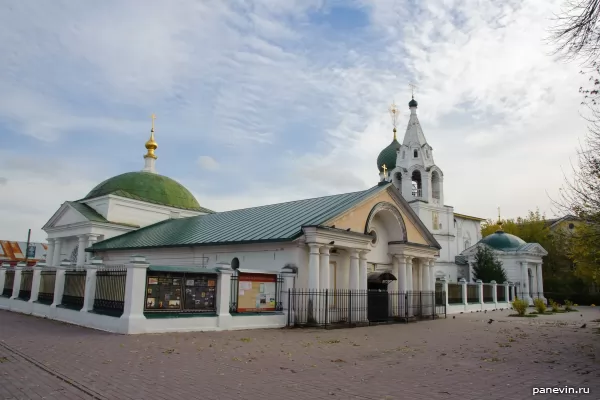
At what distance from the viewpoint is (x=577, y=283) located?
4725 centimetres

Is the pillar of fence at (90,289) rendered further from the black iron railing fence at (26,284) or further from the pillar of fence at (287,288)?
the black iron railing fence at (26,284)

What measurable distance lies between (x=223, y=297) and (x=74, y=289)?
681 centimetres

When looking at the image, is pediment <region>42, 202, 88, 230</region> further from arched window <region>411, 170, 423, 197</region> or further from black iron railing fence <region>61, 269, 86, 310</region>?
arched window <region>411, 170, 423, 197</region>

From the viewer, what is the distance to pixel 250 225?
22.4 metres

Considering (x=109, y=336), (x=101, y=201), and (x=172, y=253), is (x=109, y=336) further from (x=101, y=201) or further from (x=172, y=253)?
(x=101, y=201)

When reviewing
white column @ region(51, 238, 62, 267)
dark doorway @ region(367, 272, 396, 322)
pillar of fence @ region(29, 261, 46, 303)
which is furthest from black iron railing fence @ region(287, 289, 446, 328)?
white column @ region(51, 238, 62, 267)

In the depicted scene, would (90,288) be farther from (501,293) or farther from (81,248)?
(501,293)

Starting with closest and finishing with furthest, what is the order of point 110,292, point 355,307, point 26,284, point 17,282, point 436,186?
1. point 110,292
2. point 355,307
3. point 26,284
4. point 17,282
5. point 436,186

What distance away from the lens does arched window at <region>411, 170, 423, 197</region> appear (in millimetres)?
48438

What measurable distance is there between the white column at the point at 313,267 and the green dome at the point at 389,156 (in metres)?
35.0

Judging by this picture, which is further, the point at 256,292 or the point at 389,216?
the point at 389,216

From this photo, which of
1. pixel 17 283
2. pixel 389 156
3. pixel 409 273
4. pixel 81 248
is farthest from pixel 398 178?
pixel 17 283

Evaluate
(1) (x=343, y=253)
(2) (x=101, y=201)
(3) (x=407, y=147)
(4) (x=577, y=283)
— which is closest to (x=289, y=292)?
(1) (x=343, y=253)

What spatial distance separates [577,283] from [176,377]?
4987 cm
